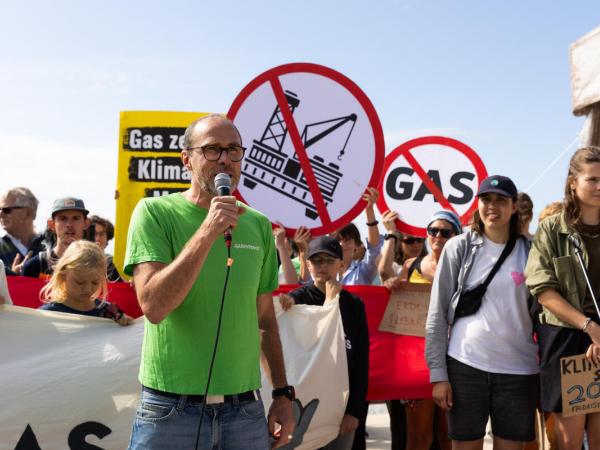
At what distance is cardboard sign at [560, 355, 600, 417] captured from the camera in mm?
3645

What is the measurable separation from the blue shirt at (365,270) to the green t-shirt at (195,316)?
118 inches

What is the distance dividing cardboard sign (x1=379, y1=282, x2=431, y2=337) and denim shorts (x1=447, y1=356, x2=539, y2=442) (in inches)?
38.6

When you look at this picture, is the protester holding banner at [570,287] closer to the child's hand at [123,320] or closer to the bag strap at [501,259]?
the bag strap at [501,259]

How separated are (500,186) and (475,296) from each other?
606 millimetres

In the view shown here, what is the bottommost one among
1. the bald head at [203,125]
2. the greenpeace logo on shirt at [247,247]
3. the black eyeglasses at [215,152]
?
the greenpeace logo on shirt at [247,247]

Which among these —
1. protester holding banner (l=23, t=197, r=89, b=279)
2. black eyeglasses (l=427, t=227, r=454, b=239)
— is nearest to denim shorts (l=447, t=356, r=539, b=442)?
black eyeglasses (l=427, t=227, r=454, b=239)

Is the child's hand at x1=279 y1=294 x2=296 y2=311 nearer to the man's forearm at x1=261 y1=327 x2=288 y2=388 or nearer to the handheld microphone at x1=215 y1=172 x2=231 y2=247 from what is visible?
the man's forearm at x1=261 y1=327 x2=288 y2=388

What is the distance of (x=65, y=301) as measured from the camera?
13.3 feet

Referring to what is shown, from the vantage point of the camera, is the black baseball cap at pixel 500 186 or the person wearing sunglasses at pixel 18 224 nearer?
the black baseball cap at pixel 500 186

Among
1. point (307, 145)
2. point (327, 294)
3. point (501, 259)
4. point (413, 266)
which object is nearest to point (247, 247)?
point (501, 259)

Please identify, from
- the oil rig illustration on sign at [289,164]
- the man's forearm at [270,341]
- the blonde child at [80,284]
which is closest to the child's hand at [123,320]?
the blonde child at [80,284]

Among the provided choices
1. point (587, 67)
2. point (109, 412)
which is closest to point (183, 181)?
point (109, 412)

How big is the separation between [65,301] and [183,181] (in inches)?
44.3

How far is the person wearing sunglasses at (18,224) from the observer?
5090mm
